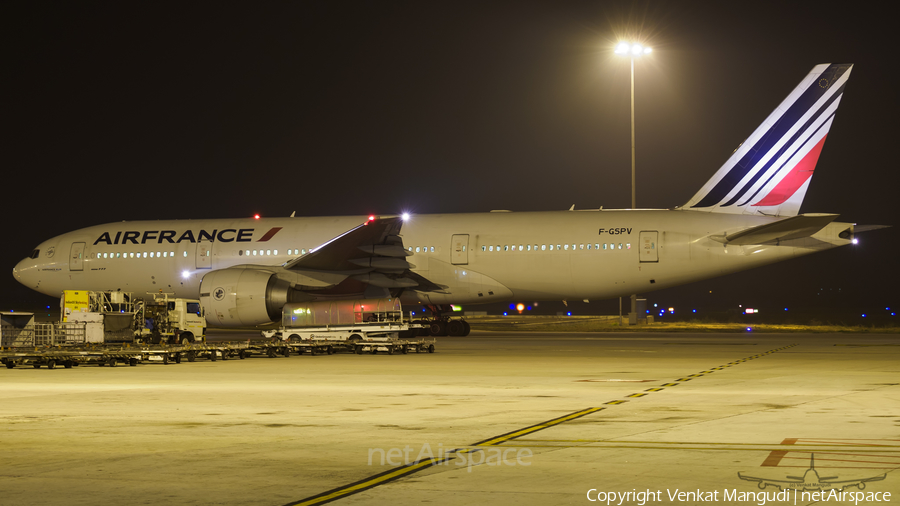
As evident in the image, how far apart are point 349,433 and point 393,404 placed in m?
2.47

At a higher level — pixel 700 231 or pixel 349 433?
pixel 700 231

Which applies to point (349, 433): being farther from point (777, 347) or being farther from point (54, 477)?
point (777, 347)

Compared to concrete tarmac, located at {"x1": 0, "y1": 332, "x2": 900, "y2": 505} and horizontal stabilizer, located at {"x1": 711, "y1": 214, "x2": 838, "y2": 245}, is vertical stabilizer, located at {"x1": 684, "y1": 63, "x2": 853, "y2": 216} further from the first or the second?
concrete tarmac, located at {"x1": 0, "y1": 332, "x2": 900, "y2": 505}

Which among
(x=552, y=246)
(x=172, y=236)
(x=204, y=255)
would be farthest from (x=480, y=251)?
(x=172, y=236)

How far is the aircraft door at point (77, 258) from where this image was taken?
32281 mm

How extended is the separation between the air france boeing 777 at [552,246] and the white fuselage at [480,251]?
0.04 meters

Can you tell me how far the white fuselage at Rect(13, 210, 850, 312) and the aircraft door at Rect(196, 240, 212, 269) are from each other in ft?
0.13

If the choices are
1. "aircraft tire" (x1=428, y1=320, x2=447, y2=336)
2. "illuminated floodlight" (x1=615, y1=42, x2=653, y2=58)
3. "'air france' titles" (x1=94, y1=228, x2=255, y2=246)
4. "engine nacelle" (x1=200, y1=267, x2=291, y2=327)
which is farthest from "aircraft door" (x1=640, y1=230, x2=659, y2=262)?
"illuminated floodlight" (x1=615, y1=42, x2=653, y2=58)

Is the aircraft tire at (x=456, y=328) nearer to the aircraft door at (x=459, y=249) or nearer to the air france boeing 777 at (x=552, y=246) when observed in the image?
the air france boeing 777 at (x=552, y=246)

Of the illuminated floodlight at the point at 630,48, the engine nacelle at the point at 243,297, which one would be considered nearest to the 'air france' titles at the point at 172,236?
the engine nacelle at the point at 243,297

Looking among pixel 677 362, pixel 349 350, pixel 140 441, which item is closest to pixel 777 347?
pixel 677 362

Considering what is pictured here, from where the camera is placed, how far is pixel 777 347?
78.0 ft

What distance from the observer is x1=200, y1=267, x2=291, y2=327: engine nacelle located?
25.0m

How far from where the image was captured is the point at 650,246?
27.0 meters
